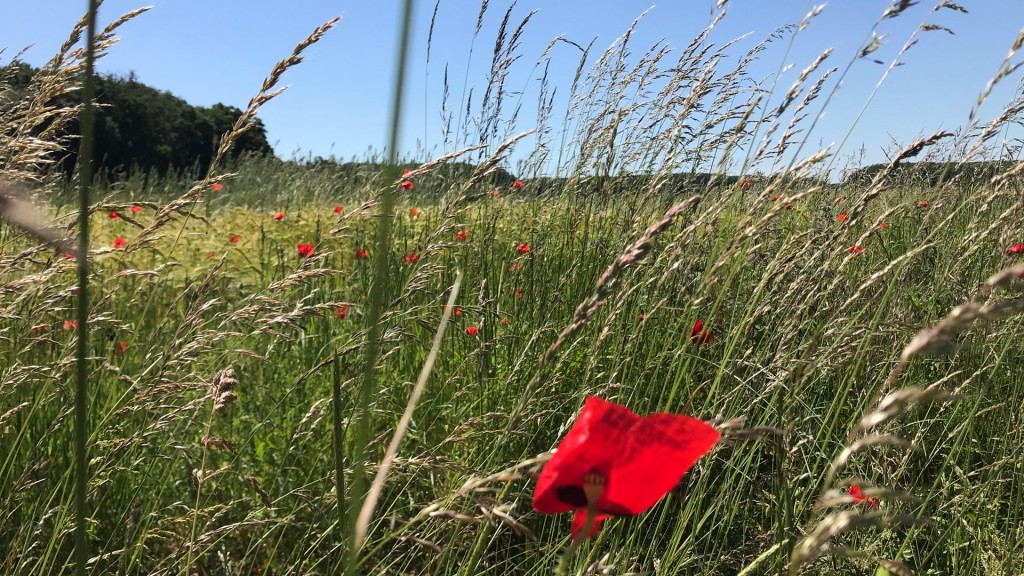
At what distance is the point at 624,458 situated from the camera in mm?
570

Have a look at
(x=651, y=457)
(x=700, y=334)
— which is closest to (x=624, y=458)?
(x=651, y=457)

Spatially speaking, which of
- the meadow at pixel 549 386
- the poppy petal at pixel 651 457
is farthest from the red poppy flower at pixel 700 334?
the poppy petal at pixel 651 457

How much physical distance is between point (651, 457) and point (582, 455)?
62 millimetres

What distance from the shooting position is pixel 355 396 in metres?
1.74

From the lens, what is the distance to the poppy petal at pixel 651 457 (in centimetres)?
56

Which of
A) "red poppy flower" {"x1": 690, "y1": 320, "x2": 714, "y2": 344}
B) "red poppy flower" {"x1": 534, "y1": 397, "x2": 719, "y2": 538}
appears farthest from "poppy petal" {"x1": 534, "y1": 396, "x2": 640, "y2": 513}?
"red poppy flower" {"x1": 690, "y1": 320, "x2": 714, "y2": 344}

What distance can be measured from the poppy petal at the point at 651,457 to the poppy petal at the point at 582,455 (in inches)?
0.4

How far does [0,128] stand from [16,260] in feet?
1.44

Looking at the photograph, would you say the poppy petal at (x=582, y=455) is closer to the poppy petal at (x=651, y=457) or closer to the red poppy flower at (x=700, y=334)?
the poppy petal at (x=651, y=457)

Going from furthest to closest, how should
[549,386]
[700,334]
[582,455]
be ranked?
[549,386] → [700,334] → [582,455]

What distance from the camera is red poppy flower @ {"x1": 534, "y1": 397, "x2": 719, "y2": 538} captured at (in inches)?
21.8

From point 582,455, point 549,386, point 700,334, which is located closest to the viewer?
point 582,455

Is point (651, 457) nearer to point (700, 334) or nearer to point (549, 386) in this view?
point (700, 334)

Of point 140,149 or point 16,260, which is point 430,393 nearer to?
point 16,260
